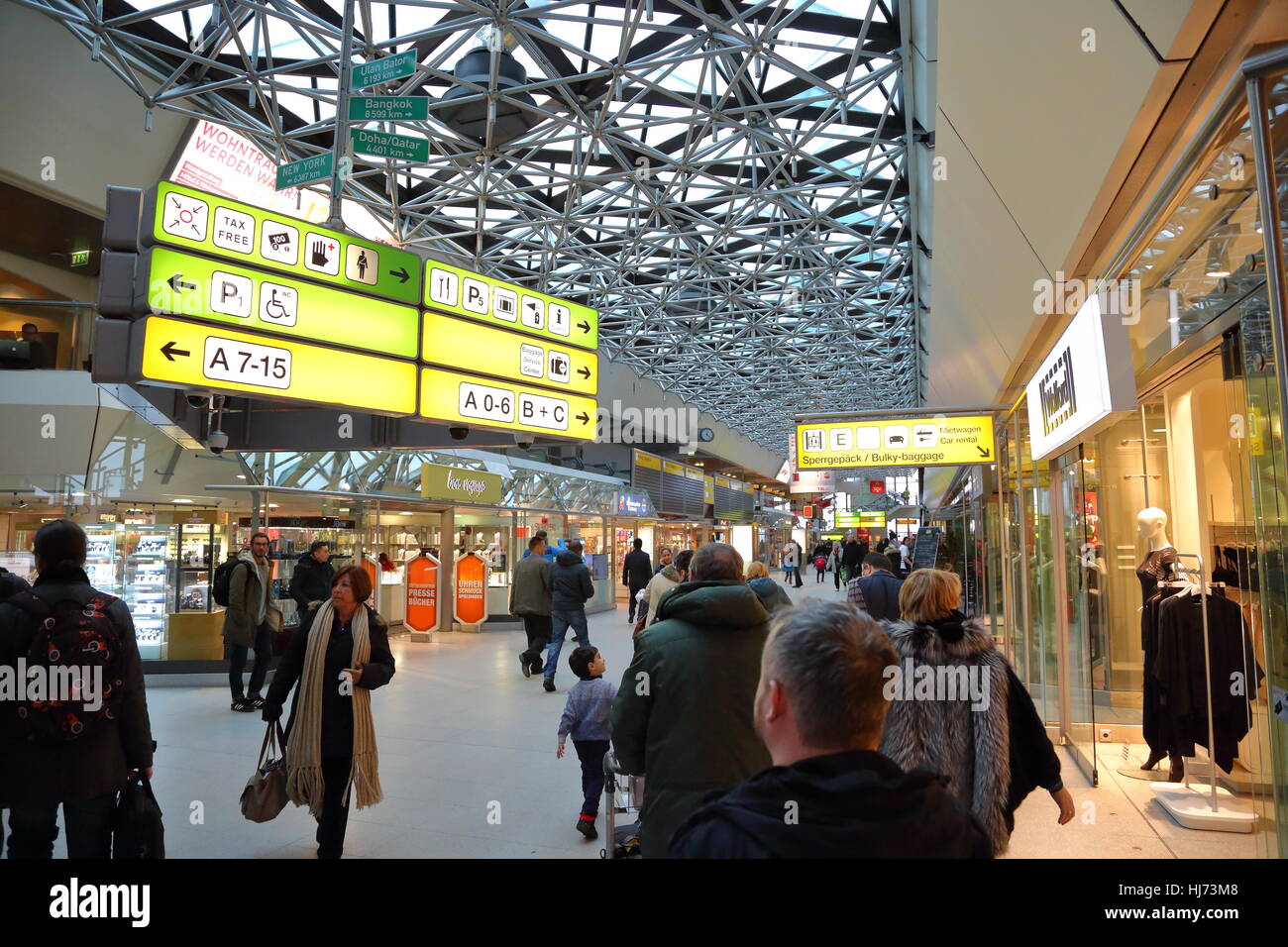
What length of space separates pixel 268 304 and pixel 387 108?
7.27 feet

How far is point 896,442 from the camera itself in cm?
950

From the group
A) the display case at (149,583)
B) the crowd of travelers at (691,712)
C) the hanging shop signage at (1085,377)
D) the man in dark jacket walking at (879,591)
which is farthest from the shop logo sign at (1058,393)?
the display case at (149,583)

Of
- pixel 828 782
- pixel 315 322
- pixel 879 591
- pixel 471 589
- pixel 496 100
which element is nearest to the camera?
pixel 828 782

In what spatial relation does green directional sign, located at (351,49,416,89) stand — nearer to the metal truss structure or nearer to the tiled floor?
the metal truss structure

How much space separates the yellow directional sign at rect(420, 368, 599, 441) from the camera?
17.9 ft

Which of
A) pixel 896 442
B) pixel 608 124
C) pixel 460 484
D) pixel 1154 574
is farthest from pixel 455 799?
pixel 608 124

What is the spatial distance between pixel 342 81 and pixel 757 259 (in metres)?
19.9

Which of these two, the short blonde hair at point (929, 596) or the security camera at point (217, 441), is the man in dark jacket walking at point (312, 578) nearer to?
the security camera at point (217, 441)

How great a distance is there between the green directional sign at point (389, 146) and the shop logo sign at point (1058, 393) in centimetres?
474

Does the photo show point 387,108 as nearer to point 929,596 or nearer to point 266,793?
point 266,793

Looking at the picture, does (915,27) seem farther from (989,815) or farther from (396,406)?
(989,815)

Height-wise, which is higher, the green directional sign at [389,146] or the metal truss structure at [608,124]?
the metal truss structure at [608,124]

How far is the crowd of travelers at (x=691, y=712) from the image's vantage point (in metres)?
1.37

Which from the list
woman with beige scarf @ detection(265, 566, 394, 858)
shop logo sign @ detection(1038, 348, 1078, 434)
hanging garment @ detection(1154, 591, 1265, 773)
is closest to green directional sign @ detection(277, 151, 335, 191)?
woman with beige scarf @ detection(265, 566, 394, 858)
